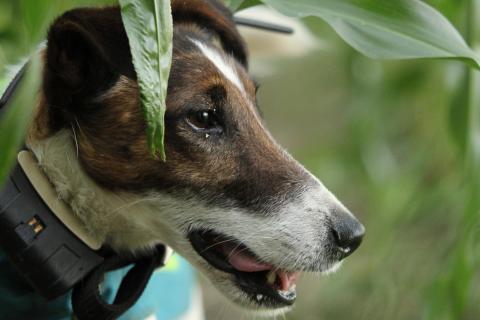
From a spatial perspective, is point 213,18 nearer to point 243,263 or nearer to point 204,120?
point 204,120

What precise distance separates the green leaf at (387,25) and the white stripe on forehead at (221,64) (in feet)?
0.70

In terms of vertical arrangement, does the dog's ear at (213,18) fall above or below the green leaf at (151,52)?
below

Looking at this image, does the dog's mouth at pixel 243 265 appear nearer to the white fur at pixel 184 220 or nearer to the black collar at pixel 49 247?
the white fur at pixel 184 220

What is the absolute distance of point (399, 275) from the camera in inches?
103

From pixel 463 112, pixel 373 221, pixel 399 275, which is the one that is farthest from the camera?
pixel 373 221

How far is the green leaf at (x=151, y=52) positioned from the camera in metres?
1.19

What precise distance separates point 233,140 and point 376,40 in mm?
285

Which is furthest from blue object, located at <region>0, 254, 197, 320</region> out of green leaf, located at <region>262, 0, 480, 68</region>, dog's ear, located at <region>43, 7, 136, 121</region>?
green leaf, located at <region>262, 0, 480, 68</region>

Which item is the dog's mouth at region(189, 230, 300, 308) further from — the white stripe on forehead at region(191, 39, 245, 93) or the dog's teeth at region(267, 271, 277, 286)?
the white stripe on forehead at region(191, 39, 245, 93)

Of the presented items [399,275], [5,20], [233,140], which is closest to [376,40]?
[233,140]

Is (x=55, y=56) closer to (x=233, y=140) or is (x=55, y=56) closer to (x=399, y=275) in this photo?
(x=233, y=140)

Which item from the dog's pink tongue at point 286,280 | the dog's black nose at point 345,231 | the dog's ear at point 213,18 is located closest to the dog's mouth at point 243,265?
the dog's pink tongue at point 286,280

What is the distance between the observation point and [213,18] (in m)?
1.73

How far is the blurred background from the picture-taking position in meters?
2.64
